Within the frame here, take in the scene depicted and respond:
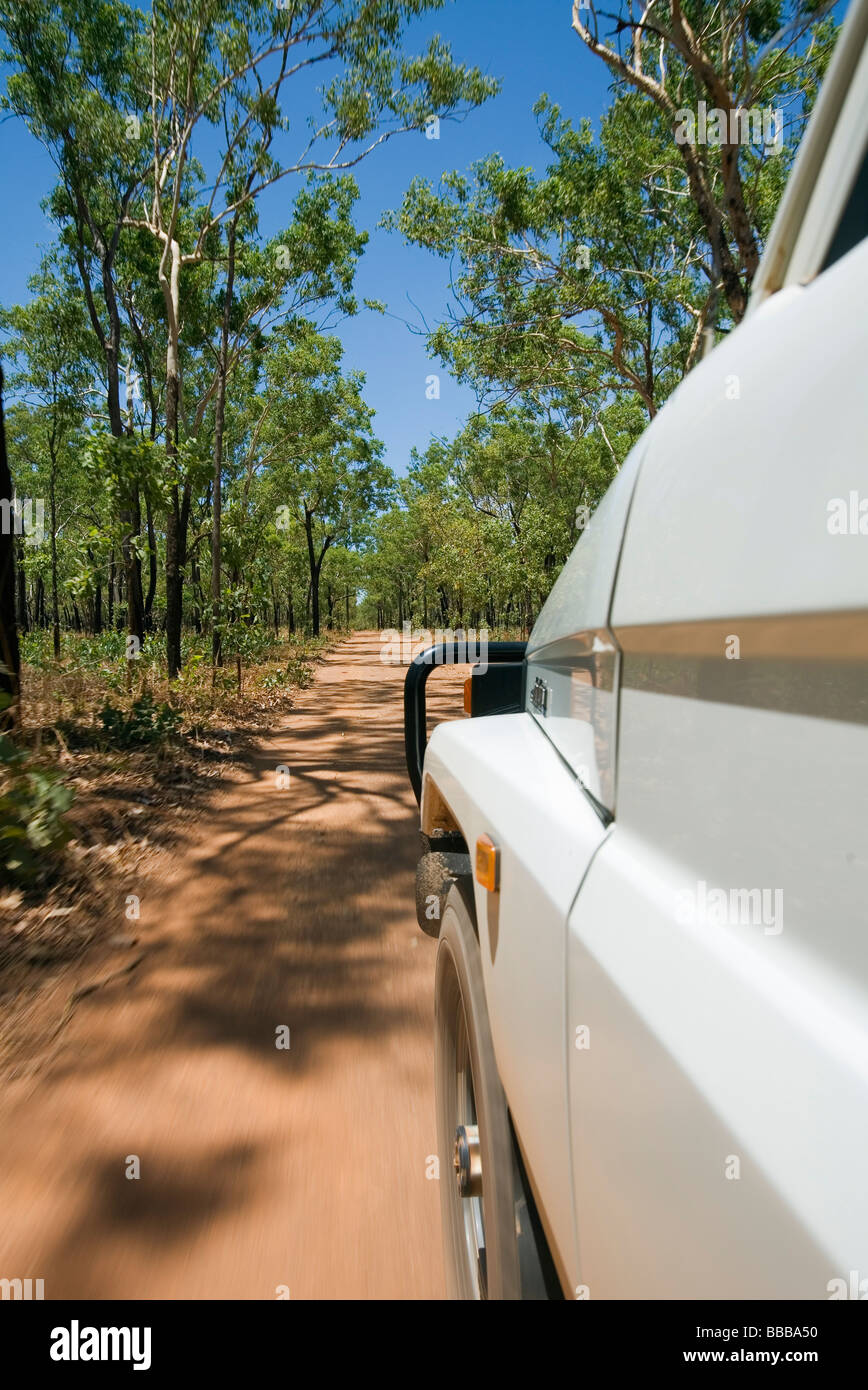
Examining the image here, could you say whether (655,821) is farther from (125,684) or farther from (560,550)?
(560,550)

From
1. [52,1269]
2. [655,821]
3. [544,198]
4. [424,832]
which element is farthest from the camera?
[544,198]

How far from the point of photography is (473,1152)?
5.03 feet

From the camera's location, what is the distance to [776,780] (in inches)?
27.7

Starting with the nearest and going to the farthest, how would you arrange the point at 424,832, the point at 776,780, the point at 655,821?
the point at 776,780 < the point at 655,821 < the point at 424,832

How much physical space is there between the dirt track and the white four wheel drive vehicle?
93cm

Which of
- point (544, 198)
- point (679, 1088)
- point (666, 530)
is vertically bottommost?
point (679, 1088)

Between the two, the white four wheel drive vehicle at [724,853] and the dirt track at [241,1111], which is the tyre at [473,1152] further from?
the dirt track at [241,1111]

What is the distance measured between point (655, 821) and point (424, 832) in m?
1.59

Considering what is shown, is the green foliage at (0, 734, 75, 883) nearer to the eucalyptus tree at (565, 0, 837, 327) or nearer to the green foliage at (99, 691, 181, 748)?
the green foliage at (99, 691, 181, 748)

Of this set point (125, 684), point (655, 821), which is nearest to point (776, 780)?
point (655, 821)

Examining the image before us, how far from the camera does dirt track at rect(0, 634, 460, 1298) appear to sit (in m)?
1.91

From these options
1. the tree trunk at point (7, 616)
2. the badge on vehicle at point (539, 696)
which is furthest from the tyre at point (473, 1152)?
the tree trunk at point (7, 616)

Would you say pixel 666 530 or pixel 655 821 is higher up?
pixel 666 530

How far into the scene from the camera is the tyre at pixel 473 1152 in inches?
49.5
